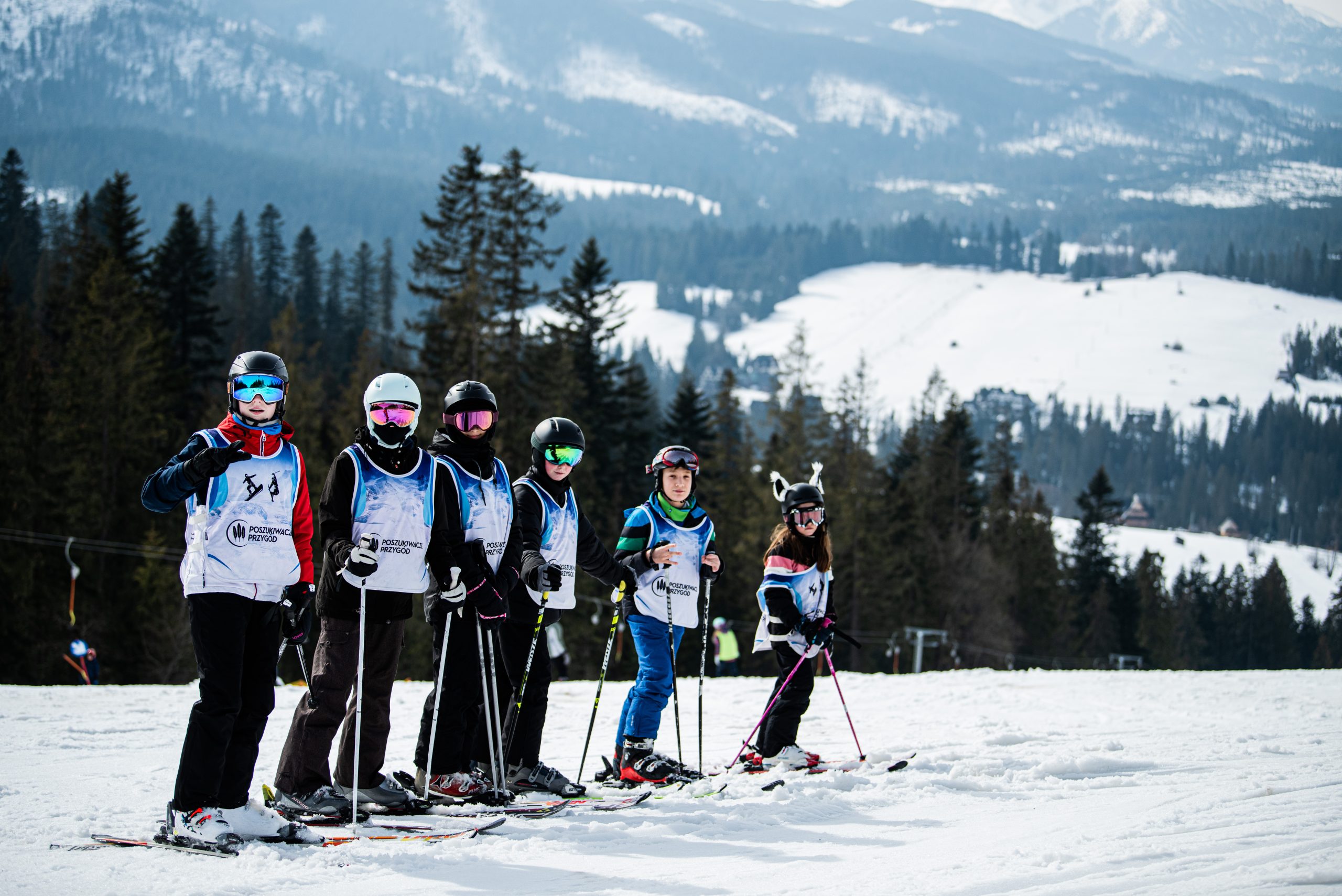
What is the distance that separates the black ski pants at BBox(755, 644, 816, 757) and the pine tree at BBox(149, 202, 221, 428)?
1491 inches

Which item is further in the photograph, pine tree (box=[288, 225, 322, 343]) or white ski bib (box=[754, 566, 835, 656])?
pine tree (box=[288, 225, 322, 343])

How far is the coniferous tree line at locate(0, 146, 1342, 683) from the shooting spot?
32.8 m

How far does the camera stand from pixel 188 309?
44094mm

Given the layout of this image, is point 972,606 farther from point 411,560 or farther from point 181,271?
point 411,560

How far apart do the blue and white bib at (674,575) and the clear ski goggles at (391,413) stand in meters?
1.83

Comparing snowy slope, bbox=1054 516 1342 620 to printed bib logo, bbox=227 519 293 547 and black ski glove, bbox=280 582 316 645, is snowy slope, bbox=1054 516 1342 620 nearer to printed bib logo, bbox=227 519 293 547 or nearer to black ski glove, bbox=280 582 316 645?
black ski glove, bbox=280 582 316 645

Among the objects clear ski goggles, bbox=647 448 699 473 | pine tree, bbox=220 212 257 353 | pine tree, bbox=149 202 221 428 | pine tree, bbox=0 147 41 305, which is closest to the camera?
clear ski goggles, bbox=647 448 699 473

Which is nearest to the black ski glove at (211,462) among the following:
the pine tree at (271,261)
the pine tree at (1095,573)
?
the pine tree at (1095,573)

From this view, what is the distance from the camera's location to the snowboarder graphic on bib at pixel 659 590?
7.16 meters

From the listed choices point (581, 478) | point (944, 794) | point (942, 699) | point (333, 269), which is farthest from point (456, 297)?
point (333, 269)

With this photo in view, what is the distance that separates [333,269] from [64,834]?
345ft

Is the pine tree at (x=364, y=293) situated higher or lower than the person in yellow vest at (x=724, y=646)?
higher

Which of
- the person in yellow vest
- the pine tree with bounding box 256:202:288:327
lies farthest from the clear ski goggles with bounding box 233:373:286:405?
the pine tree with bounding box 256:202:288:327

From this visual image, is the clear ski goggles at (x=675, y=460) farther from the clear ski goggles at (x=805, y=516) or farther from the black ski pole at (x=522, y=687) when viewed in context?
the black ski pole at (x=522, y=687)
